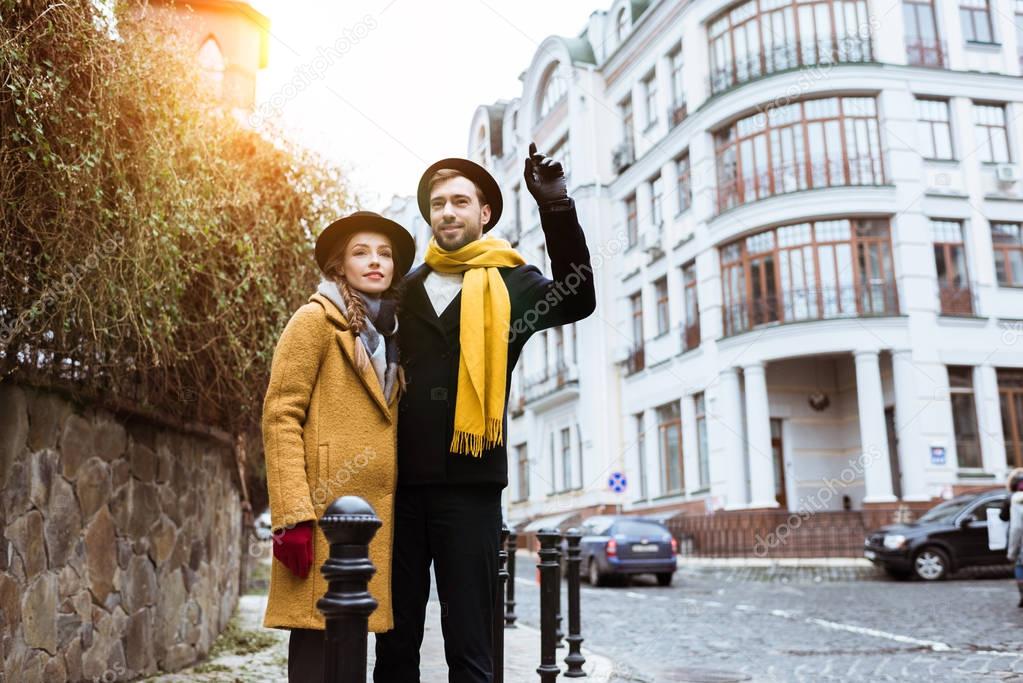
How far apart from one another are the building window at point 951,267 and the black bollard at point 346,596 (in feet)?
80.3

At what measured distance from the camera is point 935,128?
25531 millimetres

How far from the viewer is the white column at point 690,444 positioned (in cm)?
2736

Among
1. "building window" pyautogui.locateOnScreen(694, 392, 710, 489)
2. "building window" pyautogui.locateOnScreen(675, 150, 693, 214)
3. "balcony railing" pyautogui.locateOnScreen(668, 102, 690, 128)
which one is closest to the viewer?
"building window" pyautogui.locateOnScreen(694, 392, 710, 489)

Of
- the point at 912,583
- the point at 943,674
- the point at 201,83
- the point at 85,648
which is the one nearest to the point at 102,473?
the point at 85,648

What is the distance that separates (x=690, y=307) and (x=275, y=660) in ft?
74.5

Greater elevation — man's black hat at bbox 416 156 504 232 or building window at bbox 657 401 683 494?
building window at bbox 657 401 683 494

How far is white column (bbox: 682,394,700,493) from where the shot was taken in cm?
2736

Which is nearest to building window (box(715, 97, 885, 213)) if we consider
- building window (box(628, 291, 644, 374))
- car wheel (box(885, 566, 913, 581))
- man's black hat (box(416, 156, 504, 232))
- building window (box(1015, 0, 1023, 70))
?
building window (box(1015, 0, 1023, 70))

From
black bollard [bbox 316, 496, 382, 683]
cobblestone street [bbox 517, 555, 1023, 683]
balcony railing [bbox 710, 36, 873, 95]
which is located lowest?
cobblestone street [bbox 517, 555, 1023, 683]

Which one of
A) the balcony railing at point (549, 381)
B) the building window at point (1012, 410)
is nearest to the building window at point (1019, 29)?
the building window at point (1012, 410)

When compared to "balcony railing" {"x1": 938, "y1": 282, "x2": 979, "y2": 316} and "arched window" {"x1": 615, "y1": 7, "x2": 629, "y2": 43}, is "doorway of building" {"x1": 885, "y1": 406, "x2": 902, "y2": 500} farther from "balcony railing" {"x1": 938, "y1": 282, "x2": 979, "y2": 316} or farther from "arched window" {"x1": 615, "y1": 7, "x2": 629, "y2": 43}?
"arched window" {"x1": 615, "y1": 7, "x2": 629, "y2": 43}

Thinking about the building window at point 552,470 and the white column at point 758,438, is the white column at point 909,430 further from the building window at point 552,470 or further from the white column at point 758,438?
the building window at point 552,470

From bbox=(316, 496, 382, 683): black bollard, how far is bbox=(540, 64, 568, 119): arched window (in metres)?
33.9

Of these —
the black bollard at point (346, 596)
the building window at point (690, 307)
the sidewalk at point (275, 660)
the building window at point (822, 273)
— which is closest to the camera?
the black bollard at point (346, 596)
